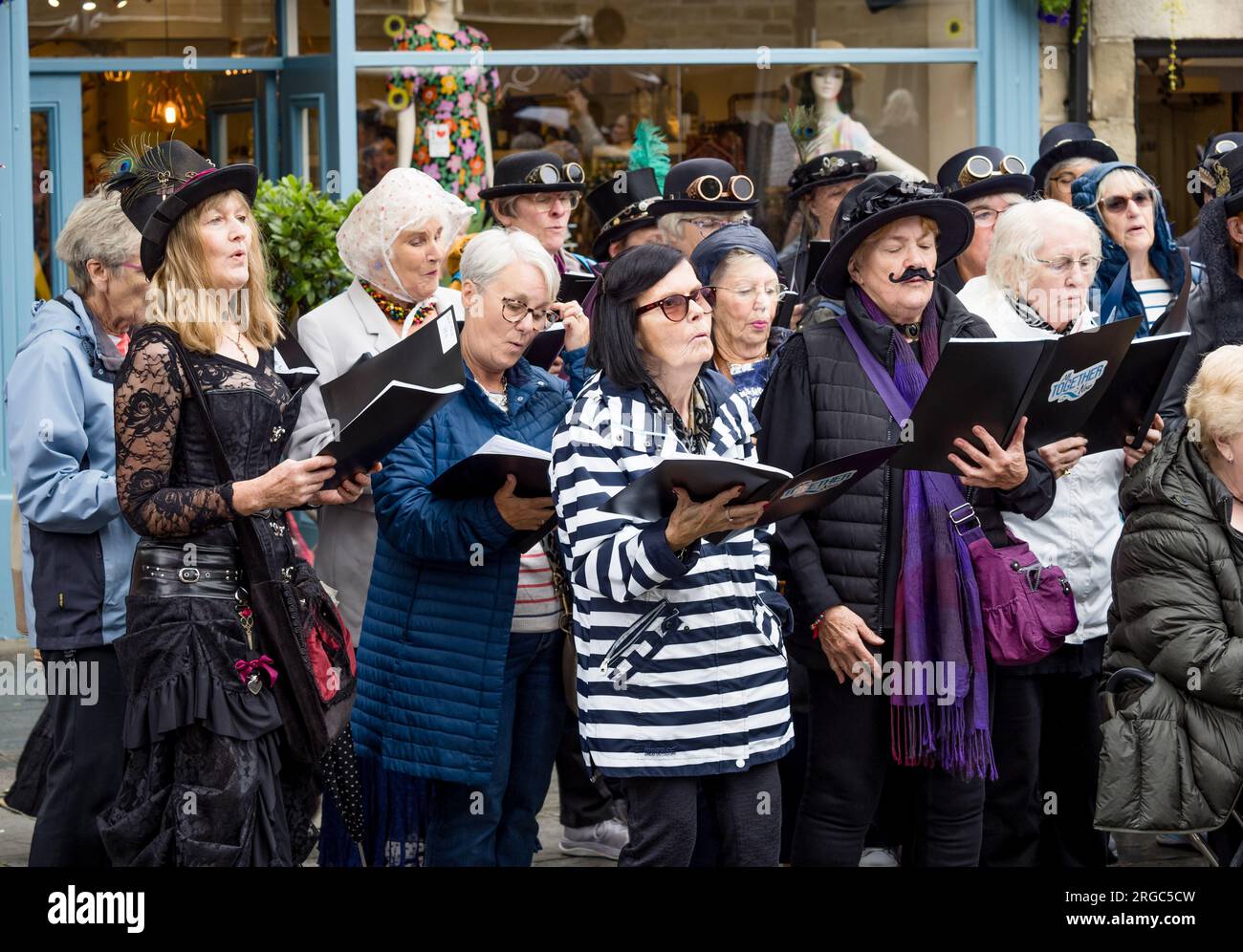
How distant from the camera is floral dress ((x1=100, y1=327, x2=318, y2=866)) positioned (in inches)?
158

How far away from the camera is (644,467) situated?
3947 millimetres

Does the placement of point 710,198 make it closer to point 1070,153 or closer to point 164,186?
point 1070,153

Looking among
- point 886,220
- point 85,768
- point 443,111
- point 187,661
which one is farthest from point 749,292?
point 443,111

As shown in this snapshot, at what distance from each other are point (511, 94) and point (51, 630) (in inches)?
227

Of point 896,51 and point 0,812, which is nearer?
point 0,812

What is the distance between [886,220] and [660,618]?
1.35 m

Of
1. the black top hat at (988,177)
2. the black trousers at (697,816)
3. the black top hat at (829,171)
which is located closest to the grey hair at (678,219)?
the black top hat at (829,171)

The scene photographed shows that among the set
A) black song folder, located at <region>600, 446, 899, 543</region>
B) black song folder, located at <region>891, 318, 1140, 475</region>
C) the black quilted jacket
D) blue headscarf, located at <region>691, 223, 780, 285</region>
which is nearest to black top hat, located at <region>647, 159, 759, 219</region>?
blue headscarf, located at <region>691, 223, 780, 285</region>

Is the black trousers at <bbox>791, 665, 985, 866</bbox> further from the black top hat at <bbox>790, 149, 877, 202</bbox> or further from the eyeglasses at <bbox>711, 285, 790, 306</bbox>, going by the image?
the black top hat at <bbox>790, 149, 877, 202</bbox>

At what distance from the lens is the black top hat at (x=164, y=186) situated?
165 inches

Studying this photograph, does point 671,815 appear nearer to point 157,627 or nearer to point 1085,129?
point 157,627

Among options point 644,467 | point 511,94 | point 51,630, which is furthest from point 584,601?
point 511,94

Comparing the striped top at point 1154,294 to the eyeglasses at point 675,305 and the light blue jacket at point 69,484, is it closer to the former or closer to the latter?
the eyeglasses at point 675,305

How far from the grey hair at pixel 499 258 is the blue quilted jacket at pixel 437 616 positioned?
294 mm
